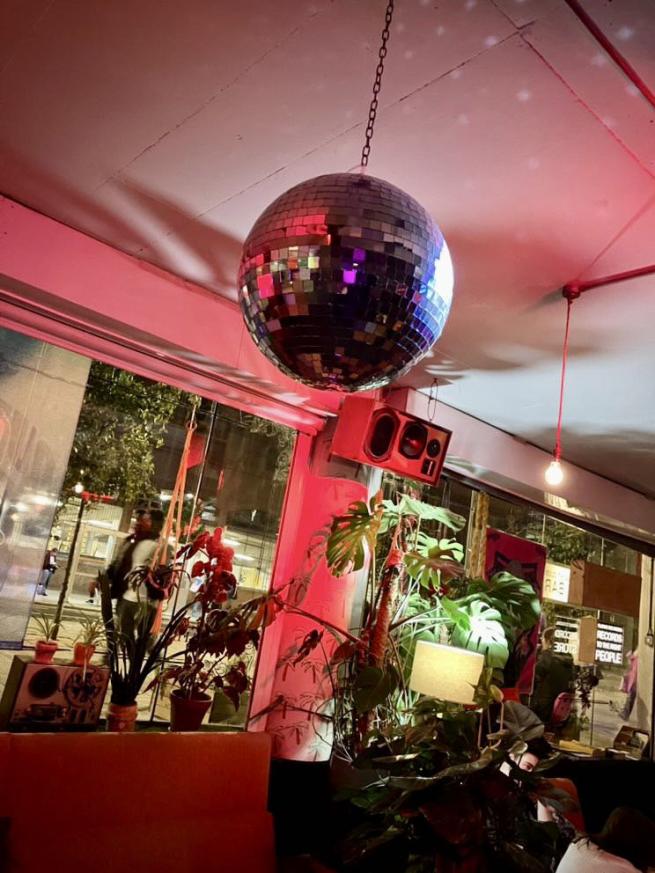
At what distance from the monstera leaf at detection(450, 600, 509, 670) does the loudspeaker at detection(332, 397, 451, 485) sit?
1.02 meters

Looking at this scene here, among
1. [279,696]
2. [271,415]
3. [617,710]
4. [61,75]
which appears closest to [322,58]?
[61,75]

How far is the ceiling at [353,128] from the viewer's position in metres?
1.77

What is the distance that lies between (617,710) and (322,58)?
24.4 feet

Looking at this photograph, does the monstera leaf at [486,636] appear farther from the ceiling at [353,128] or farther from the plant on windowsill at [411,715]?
the ceiling at [353,128]

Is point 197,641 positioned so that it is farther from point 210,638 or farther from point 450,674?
point 450,674

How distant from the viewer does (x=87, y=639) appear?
3205 millimetres

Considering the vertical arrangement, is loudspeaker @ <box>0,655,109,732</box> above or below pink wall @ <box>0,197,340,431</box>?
below

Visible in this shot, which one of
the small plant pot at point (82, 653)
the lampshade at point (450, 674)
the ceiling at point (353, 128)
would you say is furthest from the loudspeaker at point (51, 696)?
the ceiling at point (353, 128)

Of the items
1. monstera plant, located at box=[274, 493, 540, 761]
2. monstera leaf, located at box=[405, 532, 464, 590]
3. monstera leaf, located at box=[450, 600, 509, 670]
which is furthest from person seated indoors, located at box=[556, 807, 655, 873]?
monstera leaf, located at box=[450, 600, 509, 670]

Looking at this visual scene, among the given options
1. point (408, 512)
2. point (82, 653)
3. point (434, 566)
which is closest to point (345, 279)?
point (82, 653)

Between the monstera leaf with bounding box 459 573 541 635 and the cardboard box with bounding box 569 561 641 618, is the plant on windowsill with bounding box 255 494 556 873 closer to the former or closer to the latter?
the monstera leaf with bounding box 459 573 541 635

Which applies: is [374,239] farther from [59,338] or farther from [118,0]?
[59,338]

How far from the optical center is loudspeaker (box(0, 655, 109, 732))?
114 inches

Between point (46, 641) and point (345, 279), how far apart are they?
2.73 meters
